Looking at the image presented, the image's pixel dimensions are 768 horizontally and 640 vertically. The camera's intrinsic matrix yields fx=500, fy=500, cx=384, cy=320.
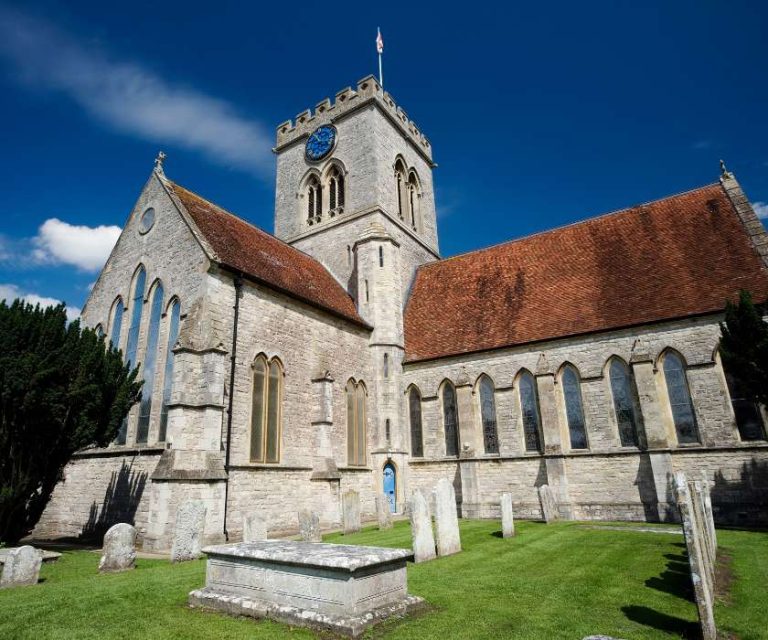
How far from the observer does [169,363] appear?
15242mm

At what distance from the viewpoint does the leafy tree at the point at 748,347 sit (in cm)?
1293

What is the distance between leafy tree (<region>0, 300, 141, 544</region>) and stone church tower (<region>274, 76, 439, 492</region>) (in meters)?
10.1

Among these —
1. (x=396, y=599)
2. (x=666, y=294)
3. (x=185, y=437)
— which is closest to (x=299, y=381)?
(x=185, y=437)

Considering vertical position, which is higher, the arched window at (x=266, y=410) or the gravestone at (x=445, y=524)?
the arched window at (x=266, y=410)

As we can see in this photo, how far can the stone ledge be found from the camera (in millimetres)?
5590

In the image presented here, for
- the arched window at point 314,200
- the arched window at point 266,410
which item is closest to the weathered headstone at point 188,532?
the arched window at point 266,410

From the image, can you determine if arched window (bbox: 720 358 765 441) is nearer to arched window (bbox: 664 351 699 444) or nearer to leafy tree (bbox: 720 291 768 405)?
arched window (bbox: 664 351 699 444)

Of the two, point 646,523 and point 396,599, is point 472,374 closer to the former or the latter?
point 646,523

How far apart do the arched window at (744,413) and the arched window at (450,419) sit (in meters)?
8.97

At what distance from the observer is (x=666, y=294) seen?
17.3 m

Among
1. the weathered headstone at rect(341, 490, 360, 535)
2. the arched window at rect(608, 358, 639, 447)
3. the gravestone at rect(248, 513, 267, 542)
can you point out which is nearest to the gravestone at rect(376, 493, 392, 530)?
the weathered headstone at rect(341, 490, 360, 535)

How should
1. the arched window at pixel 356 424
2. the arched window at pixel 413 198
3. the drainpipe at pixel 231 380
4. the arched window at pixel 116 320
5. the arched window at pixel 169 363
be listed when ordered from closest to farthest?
the drainpipe at pixel 231 380 → the arched window at pixel 169 363 → the arched window at pixel 116 320 → the arched window at pixel 356 424 → the arched window at pixel 413 198

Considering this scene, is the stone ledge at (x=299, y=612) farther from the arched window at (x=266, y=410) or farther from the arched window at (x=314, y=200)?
the arched window at (x=314, y=200)

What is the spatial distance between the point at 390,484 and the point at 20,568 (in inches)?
498
